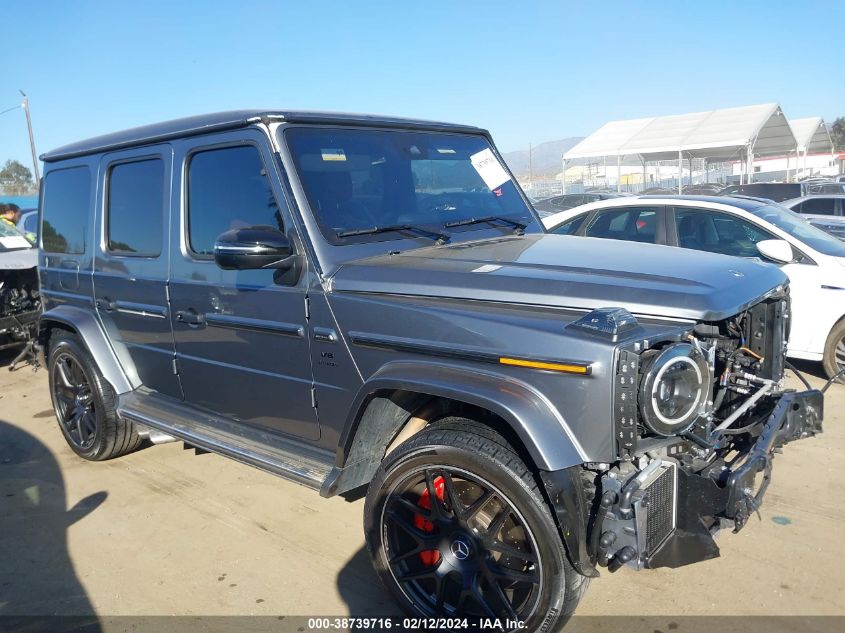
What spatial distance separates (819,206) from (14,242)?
46.2 ft

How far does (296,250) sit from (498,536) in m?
1.49

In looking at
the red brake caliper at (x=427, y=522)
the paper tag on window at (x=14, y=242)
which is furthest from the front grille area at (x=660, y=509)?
the paper tag on window at (x=14, y=242)

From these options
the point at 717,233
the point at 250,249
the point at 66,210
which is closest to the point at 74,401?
the point at 66,210

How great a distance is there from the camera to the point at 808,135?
37188mm

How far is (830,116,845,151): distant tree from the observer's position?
224 feet

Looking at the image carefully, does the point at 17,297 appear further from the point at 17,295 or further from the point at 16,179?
the point at 16,179

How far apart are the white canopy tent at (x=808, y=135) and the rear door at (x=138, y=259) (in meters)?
38.1

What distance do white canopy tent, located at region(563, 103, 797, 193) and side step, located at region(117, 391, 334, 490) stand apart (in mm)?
26563

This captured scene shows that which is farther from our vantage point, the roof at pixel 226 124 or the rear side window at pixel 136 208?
the rear side window at pixel 136 208

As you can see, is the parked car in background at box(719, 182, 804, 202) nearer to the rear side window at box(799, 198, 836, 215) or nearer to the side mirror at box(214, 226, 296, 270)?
the rear side window at box(799, 198, 836, 215)

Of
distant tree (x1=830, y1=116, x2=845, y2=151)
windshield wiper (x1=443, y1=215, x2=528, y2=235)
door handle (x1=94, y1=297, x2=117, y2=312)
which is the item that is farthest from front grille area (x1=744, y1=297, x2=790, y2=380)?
distant tree (x1=830, y1=116, x2=845, y2=151)

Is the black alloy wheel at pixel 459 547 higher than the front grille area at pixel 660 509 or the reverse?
→ the reverse

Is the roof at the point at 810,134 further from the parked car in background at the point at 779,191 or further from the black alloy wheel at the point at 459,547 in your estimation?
the black alloy wheel at the point at 459,547

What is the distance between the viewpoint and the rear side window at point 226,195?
132 inches
